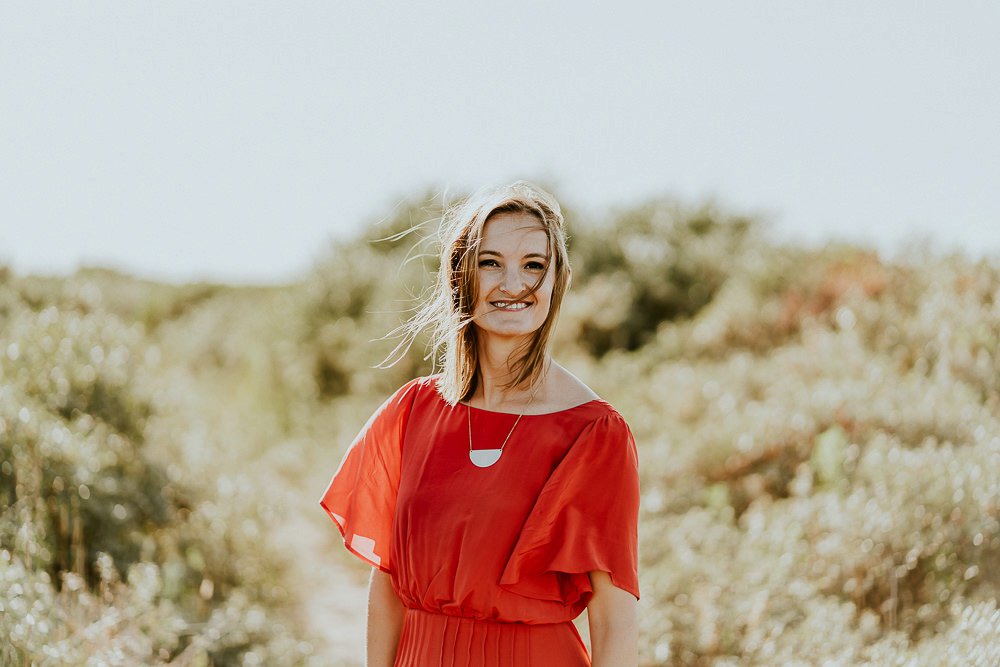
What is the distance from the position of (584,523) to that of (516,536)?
0.17 meters

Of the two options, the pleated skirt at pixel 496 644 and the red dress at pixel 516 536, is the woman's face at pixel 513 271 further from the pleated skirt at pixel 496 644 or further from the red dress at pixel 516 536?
the pleated skirt at pixel 496 644

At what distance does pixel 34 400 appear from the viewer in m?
5.54

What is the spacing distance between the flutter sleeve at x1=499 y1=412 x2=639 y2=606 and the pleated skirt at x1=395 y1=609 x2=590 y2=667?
0.10 m

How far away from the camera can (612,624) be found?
6.34ft

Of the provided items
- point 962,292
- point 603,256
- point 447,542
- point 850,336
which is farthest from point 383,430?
point 603,256

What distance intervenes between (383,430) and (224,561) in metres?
4.40

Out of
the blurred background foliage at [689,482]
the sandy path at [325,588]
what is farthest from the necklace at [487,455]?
the sandy path at [325,588]

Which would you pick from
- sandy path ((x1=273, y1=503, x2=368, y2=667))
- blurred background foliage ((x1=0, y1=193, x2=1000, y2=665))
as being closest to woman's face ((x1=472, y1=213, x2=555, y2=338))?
blurred background foliage ((x1=0, y1=193, x2=1000, y2=665))

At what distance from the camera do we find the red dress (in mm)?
1935

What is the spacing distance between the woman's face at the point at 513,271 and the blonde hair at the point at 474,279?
0.02 metres

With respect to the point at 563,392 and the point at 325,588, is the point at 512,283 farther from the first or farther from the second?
the point at 325,588

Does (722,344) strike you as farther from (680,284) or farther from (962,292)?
(680,284)

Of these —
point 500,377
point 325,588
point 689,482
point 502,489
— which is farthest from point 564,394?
point 325,588

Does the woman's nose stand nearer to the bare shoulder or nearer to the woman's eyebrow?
the woman's eyebrow
